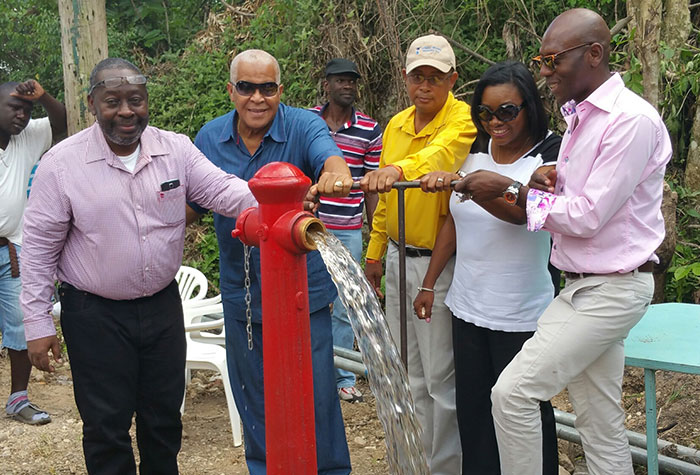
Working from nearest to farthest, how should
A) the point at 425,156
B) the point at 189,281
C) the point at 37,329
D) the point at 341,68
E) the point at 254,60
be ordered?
1. the point at 37,329
2. the point at 425,156
3. the point at 254,60
4. the point at 341,68
5. the point at 189,281

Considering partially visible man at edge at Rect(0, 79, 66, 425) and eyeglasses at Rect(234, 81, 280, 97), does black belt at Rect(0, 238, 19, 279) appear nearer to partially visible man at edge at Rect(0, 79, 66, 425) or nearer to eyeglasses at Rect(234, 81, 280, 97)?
partially visible man at edge at Rect(0, 79, 66, 425)

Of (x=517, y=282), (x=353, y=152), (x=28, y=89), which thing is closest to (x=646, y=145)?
(x=517, y=282)

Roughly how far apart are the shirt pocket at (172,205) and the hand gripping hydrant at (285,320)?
1067mm

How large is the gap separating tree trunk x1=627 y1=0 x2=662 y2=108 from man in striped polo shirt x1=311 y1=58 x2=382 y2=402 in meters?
1.74

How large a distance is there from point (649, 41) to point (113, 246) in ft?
12.0

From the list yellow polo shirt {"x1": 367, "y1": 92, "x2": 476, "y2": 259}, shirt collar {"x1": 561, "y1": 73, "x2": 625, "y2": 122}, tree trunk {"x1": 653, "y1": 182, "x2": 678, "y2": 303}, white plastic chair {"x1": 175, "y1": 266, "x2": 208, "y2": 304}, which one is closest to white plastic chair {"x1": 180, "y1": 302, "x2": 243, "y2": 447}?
white plastic chair {"x1": 175, "y1": 266, "x2": 208, "y2": 304}

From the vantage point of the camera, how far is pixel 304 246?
78.1 inches

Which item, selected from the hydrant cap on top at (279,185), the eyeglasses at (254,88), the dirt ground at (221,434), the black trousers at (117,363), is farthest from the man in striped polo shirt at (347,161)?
the hydrant cap on top at (279,185)

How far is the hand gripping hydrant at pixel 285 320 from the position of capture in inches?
79.0

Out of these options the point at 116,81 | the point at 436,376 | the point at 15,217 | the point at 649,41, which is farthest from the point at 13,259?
the point at 649,41

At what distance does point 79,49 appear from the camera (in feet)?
16.8

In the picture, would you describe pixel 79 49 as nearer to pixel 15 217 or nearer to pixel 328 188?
pixel 15 217

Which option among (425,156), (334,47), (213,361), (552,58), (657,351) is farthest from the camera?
(334,47)

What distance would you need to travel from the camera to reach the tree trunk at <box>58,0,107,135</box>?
5.11 metres
